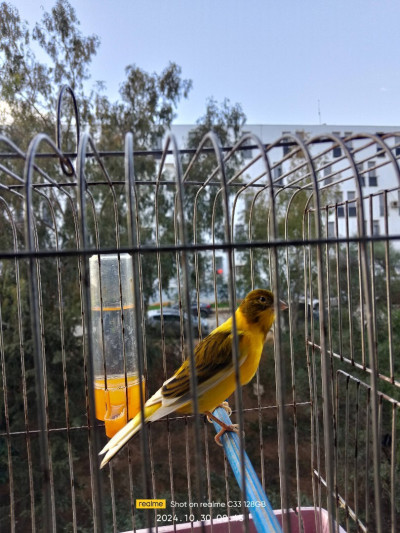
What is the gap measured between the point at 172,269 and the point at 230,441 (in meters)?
3.60

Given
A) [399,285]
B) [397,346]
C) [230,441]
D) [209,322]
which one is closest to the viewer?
[230,441]

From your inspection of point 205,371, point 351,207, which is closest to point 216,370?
point 205,371

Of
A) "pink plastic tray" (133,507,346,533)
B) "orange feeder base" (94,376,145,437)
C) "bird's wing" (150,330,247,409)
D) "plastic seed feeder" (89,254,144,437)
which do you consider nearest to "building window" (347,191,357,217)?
"bird's wing" (150,330,247,409)

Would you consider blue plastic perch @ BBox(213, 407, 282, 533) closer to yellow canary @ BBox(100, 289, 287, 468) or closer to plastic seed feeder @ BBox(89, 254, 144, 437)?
yellow canary @ BBox(100, 289, 287, 468)

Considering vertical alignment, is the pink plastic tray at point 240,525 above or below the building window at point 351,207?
below

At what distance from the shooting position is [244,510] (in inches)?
23.7

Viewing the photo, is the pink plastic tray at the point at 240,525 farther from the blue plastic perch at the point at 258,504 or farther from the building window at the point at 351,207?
the building window at the point at 351,207

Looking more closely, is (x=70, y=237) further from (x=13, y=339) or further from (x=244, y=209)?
(x=244, y=209)

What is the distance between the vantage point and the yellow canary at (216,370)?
0.97 metres

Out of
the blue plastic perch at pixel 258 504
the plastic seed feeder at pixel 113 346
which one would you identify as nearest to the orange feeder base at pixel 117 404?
the plastic seed feeder at pixel 113 346

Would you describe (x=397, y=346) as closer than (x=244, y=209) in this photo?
Yes

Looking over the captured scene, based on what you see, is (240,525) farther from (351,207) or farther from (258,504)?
(351,207)

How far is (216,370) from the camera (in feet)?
3.37

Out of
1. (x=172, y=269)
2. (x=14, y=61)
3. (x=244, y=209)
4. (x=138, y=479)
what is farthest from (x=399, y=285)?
(x=14, y=61)
